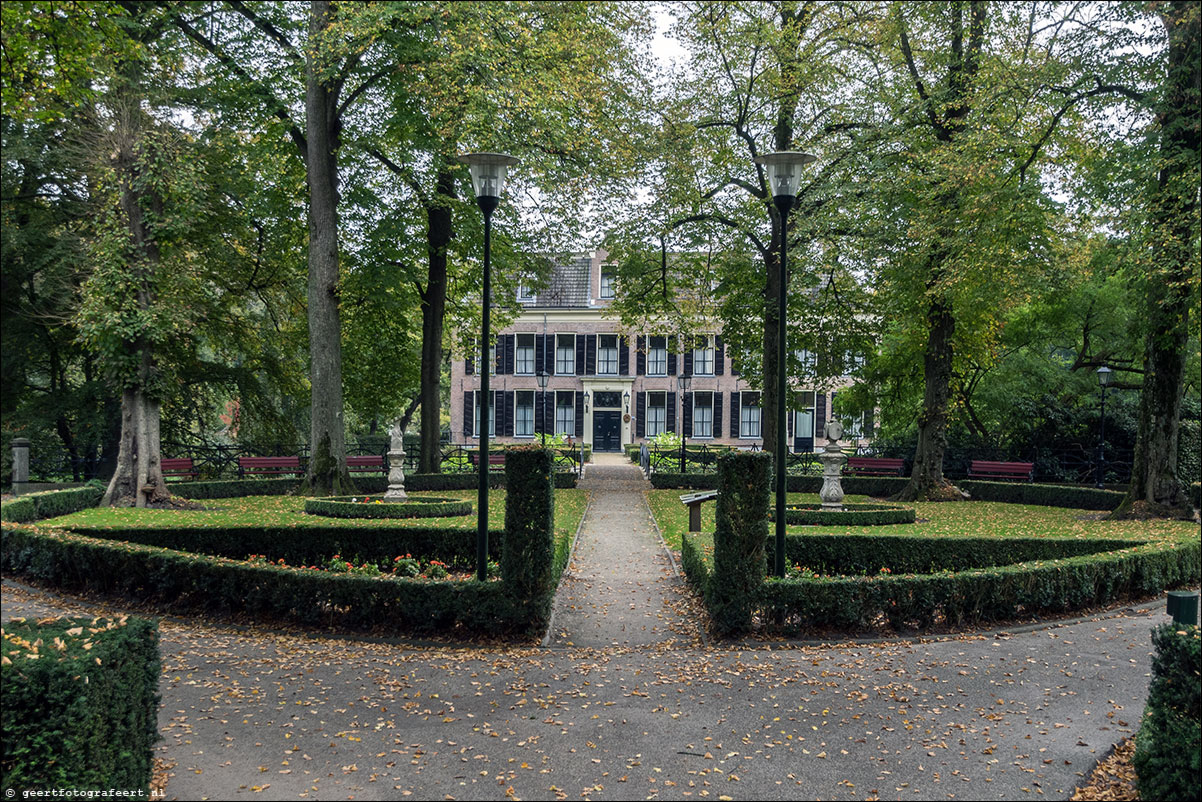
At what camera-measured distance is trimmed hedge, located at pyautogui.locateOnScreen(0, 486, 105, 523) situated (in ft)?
39.5

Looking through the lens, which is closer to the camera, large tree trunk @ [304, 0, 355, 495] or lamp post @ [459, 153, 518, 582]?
lamp post @ [459, 153, 518, 582]

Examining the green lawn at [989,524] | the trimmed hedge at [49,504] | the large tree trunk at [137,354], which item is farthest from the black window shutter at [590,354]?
the large tree trunk at [137,354]

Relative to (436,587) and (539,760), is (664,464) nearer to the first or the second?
(436,587)

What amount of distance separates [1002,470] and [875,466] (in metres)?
3.32

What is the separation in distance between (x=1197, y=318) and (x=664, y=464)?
1488 cm

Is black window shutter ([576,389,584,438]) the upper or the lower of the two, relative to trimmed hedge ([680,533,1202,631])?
upper

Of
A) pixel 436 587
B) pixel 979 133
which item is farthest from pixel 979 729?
pixel 979 133

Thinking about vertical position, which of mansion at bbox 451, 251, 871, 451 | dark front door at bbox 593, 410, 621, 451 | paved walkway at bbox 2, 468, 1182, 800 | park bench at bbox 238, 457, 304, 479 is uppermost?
mansion at bbox 451, 251, 871, 451

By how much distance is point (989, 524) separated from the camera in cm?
1342

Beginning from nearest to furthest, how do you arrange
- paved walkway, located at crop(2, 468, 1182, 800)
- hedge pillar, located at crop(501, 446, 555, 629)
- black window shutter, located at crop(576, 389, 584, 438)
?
paved walkway, located at crop(2, 468, 1182, 800) < hedge pillar, located at crop(501, 446, 555, 629) < black window shutter, located at crop(576, 389, 584, 438)

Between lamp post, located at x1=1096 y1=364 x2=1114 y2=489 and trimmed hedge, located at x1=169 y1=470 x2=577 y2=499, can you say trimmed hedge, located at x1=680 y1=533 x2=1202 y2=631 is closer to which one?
lamp post, located at x1=1096 y1=364 x2=1114 y2=489

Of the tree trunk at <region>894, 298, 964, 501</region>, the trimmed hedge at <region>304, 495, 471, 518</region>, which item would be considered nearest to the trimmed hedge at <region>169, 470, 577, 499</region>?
the trimmed hedge at <region>304, 495, 471, 518</region>

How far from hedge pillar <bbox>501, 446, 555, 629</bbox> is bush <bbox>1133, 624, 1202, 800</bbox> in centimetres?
441

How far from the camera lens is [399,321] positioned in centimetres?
2102
